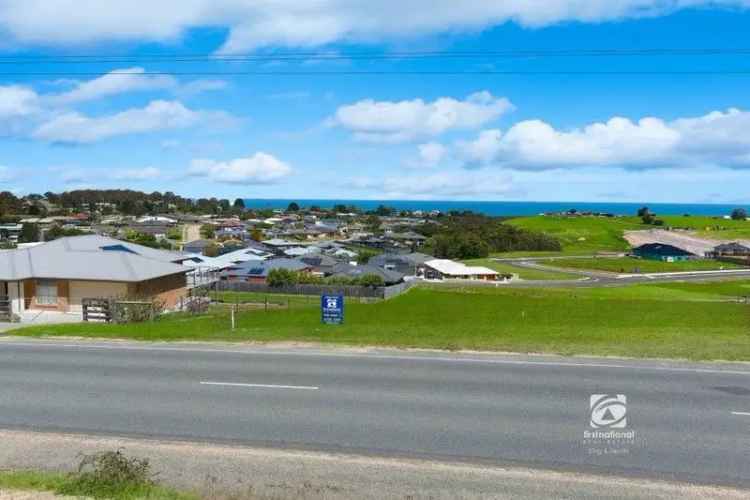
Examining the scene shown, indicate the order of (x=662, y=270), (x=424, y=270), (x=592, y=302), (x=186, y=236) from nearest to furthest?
1. (x=592, y=302)
2. (x=424, y=270)
3. (x=662, y=270)
4. (x=186, y=236)

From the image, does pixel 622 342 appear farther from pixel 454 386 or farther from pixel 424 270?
pixel 424 270

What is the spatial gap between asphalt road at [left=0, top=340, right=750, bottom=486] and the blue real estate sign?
7.15 meters

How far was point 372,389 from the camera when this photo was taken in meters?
12.4

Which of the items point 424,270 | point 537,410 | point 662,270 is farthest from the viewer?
point 662,270

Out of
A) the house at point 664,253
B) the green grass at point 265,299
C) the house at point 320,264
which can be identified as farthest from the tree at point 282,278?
the house at point 664,253

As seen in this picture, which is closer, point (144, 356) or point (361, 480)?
point (361, 480)

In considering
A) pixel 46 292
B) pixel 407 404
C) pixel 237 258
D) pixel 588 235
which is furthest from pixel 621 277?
pixel 588 235

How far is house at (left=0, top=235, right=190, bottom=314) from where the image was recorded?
32.7 m

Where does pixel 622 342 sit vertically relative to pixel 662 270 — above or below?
above

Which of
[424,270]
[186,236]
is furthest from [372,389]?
[186,236]

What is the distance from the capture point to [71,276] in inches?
1296

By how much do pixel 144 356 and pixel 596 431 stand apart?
1065 cm

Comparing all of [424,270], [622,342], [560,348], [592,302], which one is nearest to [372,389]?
[560,348]

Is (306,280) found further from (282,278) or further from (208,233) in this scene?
(208,233)
